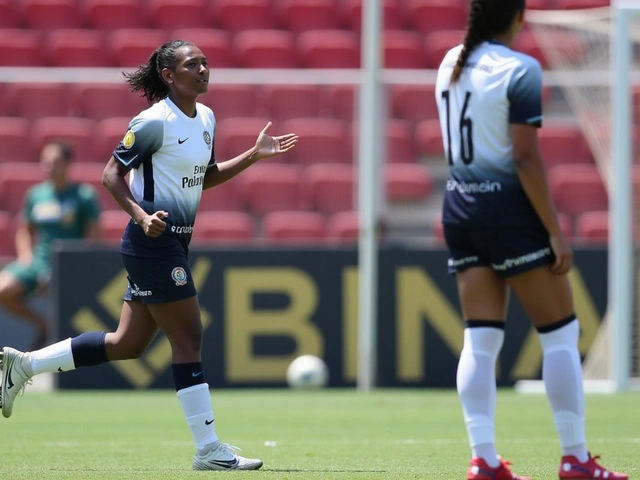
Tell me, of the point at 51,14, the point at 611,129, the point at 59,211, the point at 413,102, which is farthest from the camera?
the point at 51,14

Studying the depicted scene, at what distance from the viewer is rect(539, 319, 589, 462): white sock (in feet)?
16.2

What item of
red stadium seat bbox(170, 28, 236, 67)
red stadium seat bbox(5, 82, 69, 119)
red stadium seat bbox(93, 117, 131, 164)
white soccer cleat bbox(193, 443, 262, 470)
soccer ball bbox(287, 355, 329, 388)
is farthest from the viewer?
red stadium seat bbox(170, 28, 236, 67)

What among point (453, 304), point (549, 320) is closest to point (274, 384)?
point (453, 304)

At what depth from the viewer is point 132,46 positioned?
16.6 meters

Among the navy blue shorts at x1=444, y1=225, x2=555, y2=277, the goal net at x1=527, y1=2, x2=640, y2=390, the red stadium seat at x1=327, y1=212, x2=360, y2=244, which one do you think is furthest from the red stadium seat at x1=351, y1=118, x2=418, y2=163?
the navy blue shorts at x1=444, y1=225, x2=555, y2=277

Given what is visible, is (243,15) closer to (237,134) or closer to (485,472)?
(237,134)

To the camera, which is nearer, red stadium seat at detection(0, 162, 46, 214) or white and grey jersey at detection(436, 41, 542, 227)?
white and grey jersey at detection(436, 41, 542, 227)

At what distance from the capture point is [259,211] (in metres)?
12.8

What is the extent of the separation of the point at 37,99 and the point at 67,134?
0.51 metres

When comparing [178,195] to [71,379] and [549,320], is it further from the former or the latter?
[71,379]

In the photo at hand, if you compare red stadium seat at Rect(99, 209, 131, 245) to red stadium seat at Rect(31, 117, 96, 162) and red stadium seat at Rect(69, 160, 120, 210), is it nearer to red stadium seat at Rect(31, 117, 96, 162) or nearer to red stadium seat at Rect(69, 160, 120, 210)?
red stadium seat at Rect(69, 160, 120, 210)

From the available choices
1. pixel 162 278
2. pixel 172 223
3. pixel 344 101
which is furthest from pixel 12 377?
pixel 344 101

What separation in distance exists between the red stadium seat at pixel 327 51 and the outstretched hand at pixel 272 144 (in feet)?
34.0

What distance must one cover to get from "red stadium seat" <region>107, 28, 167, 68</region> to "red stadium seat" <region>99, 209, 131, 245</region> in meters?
4.01
